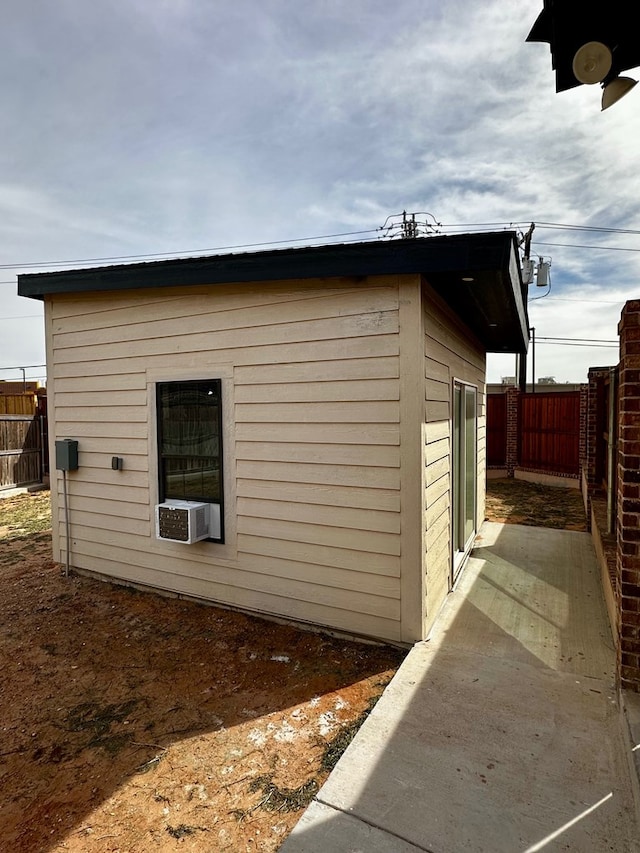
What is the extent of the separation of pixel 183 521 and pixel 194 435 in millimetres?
760

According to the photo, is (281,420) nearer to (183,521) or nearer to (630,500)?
(183,521)

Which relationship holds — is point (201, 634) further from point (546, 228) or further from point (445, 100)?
point (546, 228)

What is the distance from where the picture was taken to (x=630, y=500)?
2434mm

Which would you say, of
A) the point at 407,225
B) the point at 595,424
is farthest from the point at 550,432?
the point at 407,225

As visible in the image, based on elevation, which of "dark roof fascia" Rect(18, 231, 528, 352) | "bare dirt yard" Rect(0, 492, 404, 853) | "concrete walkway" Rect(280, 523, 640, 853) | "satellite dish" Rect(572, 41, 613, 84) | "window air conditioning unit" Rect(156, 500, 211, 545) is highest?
"satellite dish" Rect(572, 41, 613, 84)

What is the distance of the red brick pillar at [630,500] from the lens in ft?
7.91

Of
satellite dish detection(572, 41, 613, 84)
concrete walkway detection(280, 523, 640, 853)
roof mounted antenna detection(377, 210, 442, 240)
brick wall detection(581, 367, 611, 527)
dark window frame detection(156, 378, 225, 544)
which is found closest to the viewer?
concrete walkway detection(280, 523, 640, 853)

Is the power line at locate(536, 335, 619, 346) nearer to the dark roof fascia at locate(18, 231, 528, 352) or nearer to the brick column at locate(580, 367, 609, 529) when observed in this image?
the brick column at locate(580, 367, 609, 529)

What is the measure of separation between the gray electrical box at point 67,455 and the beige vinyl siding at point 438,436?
3.68 m

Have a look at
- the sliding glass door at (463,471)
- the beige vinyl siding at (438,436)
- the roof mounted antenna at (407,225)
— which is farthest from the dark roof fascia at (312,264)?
the roof mounted antenna at (407,225)

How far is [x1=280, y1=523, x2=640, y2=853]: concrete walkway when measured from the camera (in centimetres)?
171

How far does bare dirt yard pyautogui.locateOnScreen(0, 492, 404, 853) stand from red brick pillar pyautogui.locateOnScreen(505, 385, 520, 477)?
9617mm

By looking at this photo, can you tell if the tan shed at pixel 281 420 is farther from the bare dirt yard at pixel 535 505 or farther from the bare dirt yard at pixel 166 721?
the bare dirt yard at pixel 535 505

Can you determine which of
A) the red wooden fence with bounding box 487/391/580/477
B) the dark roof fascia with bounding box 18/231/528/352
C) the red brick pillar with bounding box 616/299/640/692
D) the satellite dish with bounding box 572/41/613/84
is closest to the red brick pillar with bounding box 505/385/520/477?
the red wooden fence with bounding box 487/391/580/477
